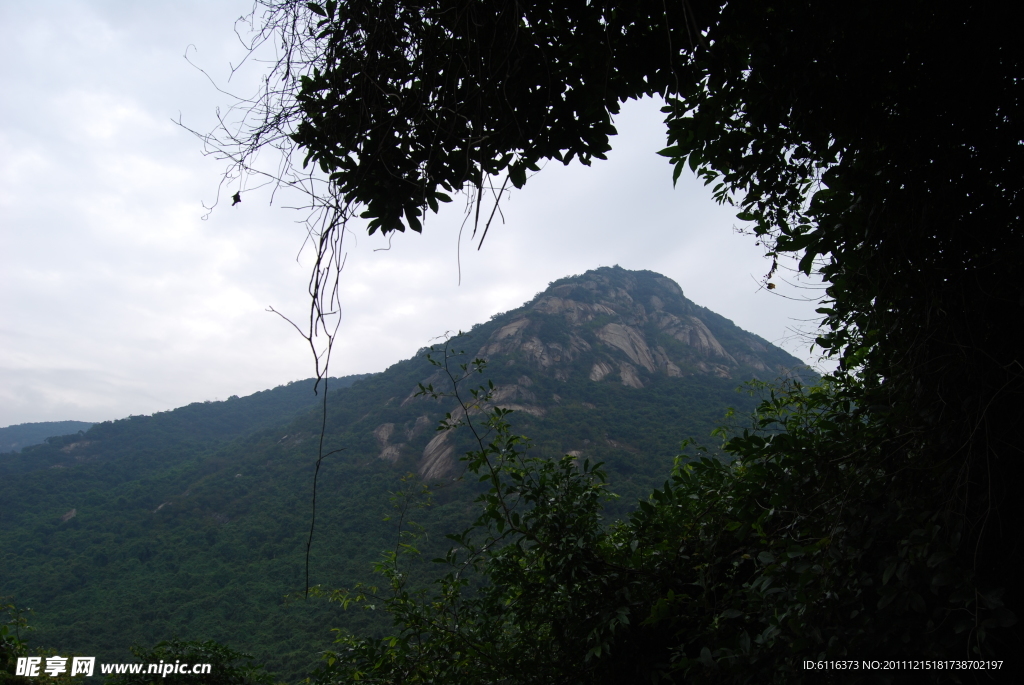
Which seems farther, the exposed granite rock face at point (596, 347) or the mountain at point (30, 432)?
the mountain at point (30, 432)

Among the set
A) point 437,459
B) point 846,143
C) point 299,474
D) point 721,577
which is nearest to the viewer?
point 846,143

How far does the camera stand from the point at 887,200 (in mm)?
1535

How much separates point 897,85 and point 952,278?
0.62 meters

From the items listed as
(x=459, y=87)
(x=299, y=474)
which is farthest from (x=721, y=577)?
(x=299, y=474)

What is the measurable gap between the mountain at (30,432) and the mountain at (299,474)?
16.2 m

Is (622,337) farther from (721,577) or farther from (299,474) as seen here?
(721,577)

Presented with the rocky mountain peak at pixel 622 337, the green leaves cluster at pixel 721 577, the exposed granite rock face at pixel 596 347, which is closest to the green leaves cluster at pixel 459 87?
the green leaves cluster at pixel 721 577

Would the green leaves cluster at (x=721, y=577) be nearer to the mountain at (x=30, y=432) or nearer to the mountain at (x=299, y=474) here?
the mountain at (x=299, y=474)

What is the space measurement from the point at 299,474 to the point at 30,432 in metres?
44.9

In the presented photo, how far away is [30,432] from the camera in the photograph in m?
54.3

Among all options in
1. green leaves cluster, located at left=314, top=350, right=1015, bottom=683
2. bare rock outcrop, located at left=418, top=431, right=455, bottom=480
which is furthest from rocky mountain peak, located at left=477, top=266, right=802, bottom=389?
green leaves cluster, located at left=314, top=350, right=1015, bottom=683

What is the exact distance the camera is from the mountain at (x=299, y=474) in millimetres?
15703

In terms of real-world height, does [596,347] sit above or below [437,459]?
above

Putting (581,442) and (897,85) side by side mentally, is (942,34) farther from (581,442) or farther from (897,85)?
(581,442)
